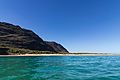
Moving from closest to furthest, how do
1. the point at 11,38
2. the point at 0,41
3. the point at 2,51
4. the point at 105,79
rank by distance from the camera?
1. the point at 105,79
2. the point at 2,51
3. the point at 0,41
4. the point at 11,38

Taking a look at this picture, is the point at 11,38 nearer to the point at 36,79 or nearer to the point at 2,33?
the point at 2,33

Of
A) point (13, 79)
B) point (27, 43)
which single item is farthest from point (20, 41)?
point (13, 79)

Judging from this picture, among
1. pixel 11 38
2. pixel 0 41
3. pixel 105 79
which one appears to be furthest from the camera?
pixel 11 38

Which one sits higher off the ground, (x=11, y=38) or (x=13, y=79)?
(x=11, y=38)

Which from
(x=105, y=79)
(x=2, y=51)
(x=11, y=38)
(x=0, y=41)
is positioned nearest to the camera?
(x=105, y=79)

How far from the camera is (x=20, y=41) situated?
7490 inches

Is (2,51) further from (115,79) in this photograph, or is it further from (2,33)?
(115,79)

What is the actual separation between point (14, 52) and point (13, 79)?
120 m

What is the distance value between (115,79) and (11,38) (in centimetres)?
18009

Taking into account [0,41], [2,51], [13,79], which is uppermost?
[0,41]

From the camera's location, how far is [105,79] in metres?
19.3

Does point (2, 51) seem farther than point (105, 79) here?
Yes

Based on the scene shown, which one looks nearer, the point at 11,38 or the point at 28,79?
the point at 28,79

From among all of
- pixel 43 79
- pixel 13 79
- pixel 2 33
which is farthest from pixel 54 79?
pixel 2 33
